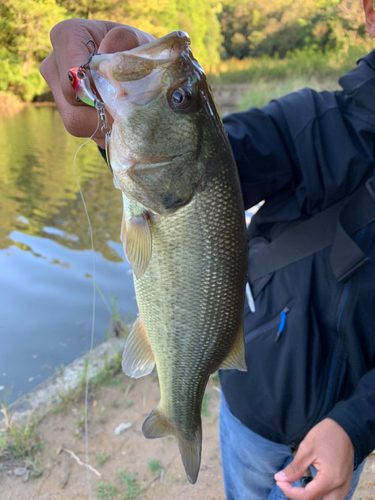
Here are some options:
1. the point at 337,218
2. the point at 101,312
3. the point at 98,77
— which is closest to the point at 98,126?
the point at 98,77

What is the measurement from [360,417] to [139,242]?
3.34 ft

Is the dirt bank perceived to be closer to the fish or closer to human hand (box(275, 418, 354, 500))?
human hand (box(275, 418, 354, 500))

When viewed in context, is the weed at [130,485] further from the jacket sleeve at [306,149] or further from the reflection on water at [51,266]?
the jacket sleeve at [306,149]

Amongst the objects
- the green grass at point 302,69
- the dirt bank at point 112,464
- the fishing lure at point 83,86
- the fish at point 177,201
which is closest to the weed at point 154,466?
the dirt bank at point 112,464

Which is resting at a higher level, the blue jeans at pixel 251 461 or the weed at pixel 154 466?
the blue jeans at pixel 251 461

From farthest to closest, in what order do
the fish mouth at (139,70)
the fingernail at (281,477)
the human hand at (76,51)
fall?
the fingernail at (281,477)
the human hand at (76,51)
the fish mouth at (139,70)

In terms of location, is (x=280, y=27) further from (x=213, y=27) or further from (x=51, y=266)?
(x=51, y=266)

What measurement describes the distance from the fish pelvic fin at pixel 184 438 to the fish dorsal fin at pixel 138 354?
201mm

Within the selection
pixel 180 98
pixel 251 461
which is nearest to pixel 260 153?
pixel 180 98

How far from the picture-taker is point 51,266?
542 cm

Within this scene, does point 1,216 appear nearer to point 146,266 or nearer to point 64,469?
point 64,469

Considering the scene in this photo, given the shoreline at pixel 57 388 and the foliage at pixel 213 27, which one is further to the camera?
the foliage at pixel 213 27

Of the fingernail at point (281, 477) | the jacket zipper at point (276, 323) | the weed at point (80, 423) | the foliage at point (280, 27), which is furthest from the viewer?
the foliage at point (280, 27)

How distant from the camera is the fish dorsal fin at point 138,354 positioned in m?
1.21
